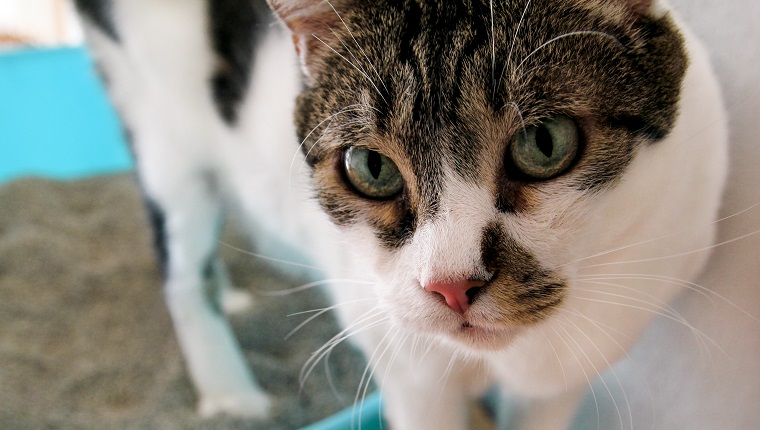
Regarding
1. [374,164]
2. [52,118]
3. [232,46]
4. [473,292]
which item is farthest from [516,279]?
[52,118]

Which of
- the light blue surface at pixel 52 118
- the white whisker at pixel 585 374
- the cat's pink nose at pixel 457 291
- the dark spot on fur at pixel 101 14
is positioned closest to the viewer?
the cat's pink nose at pixel 457 291

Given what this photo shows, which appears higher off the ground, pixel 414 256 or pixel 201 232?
pixel 414 256

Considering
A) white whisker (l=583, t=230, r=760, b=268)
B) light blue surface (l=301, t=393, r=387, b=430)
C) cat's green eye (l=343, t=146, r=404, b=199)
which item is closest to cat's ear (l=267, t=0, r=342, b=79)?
cat's green eye (l=343, t=146, r=404, b=199)

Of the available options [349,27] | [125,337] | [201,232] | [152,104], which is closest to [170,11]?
[152,104]

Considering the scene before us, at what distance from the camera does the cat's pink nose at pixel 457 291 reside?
52 centimetres

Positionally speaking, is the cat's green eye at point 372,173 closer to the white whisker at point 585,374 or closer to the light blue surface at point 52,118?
the white whisker at point 585,374

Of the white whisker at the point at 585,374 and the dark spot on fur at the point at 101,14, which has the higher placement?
the dark spot on fur at the point at 101,14

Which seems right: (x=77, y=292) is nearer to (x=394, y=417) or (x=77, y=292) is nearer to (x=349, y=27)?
(x=394, y=417)

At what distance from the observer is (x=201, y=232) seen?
121cm

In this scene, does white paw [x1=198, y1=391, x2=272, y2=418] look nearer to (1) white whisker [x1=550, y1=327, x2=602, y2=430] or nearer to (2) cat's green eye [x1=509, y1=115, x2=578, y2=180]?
(1) white whisker [x1=550, y1=327, x2=602, y2=430]

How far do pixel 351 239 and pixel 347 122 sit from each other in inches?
5.4

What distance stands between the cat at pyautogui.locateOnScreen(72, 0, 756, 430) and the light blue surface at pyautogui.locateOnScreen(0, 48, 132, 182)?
60.5 inches

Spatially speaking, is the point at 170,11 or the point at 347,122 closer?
the point at 347,122

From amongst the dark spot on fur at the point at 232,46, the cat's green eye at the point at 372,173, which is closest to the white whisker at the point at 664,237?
the cat's green eye at the point at 372,173
